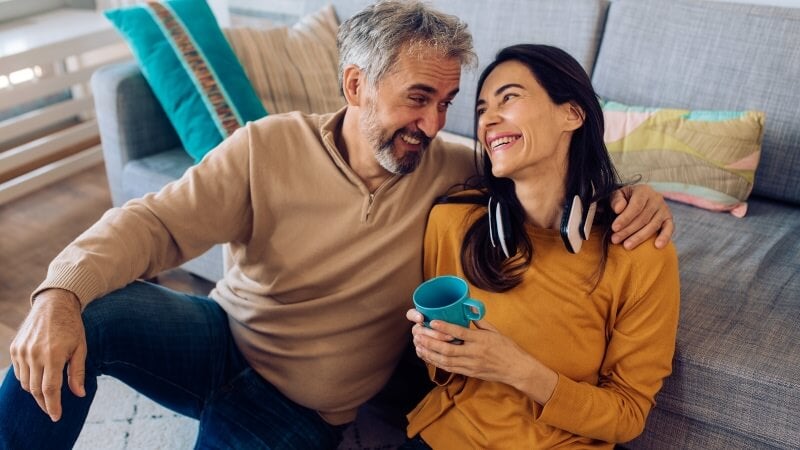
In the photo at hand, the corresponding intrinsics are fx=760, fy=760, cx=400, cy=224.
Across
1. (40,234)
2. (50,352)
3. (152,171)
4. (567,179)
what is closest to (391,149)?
(567,179)

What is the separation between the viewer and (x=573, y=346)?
1328mm

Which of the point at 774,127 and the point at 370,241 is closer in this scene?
the point at 370,241

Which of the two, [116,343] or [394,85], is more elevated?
[394,85]

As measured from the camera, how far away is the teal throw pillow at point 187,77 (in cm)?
220

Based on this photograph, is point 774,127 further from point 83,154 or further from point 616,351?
point 83,154

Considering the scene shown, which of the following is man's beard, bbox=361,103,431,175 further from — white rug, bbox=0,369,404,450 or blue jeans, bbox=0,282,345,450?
white rug, bbox=0,369,404,450

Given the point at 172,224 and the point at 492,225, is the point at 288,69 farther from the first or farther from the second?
the point at 492,225

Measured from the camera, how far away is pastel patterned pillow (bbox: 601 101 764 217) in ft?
6.44

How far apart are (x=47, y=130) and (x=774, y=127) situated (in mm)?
2966

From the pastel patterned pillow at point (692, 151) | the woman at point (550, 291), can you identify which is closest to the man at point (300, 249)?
the woman at point (550, 291)

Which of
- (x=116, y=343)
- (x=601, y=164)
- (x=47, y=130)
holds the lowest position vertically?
(x=47, y=130)

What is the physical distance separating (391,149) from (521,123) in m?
0.26

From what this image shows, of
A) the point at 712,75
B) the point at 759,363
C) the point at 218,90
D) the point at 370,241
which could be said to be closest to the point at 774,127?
the point at 712,75

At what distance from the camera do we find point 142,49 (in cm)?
221
